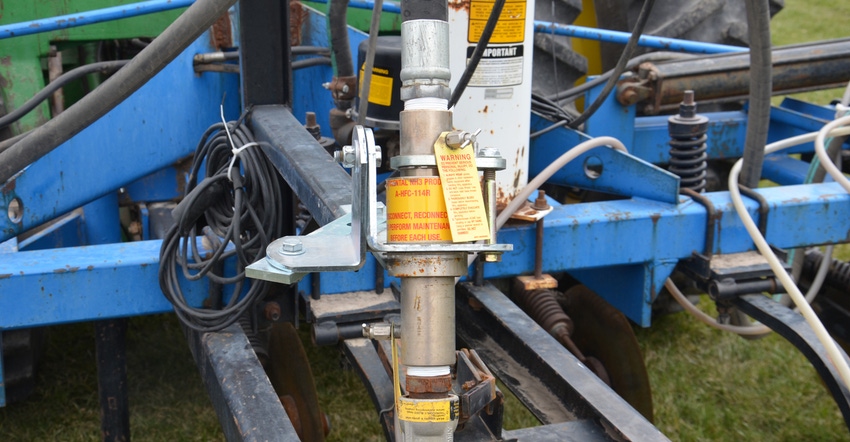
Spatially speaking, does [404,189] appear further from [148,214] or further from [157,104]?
[148,214]

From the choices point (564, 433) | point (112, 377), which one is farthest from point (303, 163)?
point (112, 377)

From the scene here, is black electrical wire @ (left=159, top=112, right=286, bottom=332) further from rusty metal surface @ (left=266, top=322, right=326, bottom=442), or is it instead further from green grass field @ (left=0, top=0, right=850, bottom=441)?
green grass field @ (left=0, top=0, right=850, bottom=441)

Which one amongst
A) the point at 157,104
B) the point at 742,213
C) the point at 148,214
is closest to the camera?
the point at 742,213

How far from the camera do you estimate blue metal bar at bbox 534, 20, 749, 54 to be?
2434mm

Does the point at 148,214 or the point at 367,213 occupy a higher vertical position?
the point at 367,213

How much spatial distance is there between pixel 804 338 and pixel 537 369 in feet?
1.70

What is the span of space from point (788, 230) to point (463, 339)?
2.60ft

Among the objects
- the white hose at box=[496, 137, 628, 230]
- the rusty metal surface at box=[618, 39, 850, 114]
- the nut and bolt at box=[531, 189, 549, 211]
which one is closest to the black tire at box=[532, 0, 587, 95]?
the rusty metal surface at box=[618, 39, 850, 114]

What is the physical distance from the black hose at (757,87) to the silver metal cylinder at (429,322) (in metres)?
0.84

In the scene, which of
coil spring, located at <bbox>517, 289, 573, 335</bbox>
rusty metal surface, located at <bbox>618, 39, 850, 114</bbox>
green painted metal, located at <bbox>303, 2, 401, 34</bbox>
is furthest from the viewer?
green painted metal, located at <bbox>303, 2, 401, 34</bbox>

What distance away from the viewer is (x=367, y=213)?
0.96 meters

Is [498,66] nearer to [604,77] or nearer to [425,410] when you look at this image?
[604,77]

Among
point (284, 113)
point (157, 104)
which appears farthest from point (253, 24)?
point (157, 104)

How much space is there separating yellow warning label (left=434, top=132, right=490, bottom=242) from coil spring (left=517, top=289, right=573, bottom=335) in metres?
1.10
